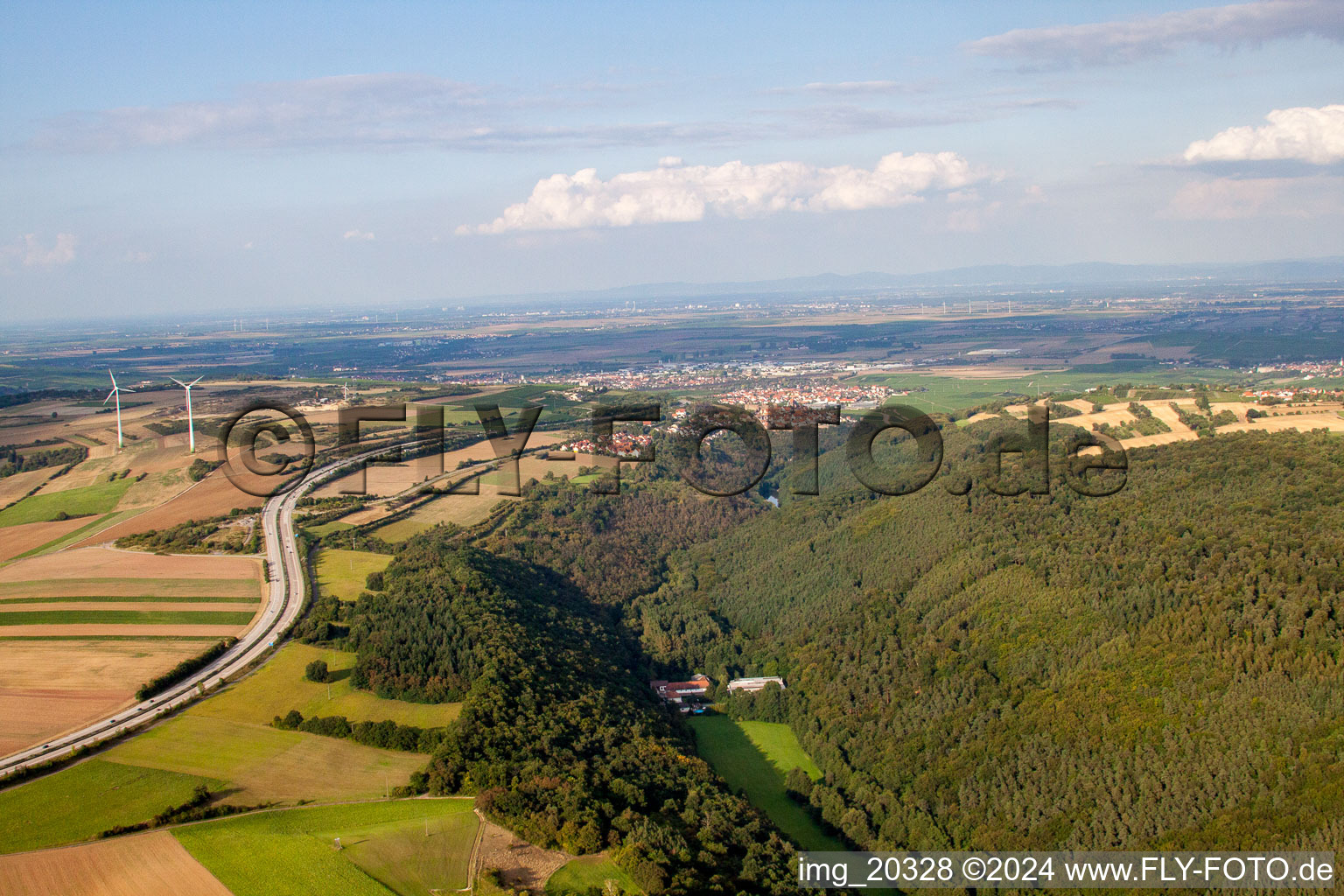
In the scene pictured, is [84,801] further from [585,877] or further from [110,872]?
[585,877]

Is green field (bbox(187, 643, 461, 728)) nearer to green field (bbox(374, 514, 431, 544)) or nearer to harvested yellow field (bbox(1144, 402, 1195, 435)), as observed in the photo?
green field (bbox(374, 514, 431, 544))

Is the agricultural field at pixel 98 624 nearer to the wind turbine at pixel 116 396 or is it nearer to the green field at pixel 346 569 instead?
the green field at pixel 346 569

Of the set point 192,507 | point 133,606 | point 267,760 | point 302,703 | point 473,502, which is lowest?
point 267,760

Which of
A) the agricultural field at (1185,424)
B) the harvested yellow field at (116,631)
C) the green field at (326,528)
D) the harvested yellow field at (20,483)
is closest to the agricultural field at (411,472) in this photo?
the green field at (326,528)

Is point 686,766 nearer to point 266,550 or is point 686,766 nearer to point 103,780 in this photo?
point 103,780

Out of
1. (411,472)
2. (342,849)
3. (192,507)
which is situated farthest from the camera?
(411,472)

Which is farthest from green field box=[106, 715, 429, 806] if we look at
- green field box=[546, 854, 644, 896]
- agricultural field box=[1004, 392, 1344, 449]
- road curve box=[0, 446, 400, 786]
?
agricultural field box=[1004, 392, 1344, 449]

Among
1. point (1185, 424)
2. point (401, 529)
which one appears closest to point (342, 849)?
point (401, 529)
